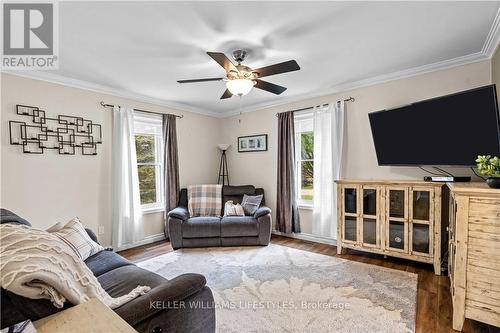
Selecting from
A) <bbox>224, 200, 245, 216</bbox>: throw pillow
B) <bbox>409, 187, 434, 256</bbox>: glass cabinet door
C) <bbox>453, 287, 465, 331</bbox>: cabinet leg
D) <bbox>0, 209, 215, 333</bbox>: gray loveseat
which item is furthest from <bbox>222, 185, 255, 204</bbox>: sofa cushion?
<bbox>453, 287, 465, 331</bbox>: cabinet leg

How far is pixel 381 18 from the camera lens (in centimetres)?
199

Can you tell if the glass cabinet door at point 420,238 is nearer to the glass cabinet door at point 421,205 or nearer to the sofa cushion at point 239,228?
the glass cabinet door at point 421,205

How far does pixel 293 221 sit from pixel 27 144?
384 centimetres

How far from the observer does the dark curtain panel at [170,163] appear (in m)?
4.26

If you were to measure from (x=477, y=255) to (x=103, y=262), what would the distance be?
2.97m

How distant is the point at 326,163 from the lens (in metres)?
3.82

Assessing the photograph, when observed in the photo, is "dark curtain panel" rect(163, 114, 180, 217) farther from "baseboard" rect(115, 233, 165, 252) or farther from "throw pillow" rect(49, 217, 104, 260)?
"throw pillow" rect(49, 217, 104, 260)

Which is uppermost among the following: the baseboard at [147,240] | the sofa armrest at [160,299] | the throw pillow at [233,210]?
the sofa armrest at [160,299]

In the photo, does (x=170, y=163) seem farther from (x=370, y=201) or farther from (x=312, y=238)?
(x=370, y=201)

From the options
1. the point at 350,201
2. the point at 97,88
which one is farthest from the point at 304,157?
the point at 97,88

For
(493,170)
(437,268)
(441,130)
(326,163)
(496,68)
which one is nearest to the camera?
(493,170)

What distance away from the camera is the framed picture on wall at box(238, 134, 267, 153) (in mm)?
4641

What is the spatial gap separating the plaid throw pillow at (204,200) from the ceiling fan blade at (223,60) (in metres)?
2.55

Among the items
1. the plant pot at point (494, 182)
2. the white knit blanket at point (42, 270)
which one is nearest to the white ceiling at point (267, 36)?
the plant pot at point (494, 182)
